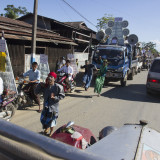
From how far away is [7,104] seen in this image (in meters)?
5.12

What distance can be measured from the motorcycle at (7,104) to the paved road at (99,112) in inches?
10.7

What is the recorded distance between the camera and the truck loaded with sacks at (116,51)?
11163 millimetres

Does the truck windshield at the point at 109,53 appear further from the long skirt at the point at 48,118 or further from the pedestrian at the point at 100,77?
the long skirt at the point at 48,118

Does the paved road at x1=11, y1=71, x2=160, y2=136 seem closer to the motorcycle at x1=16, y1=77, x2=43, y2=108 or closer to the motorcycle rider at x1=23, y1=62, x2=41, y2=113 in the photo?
the motorcycle at x1=16, y1=77, x2=43, y2=108

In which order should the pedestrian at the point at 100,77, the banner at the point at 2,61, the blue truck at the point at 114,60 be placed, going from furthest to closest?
the blue truck at the point at 114,60, the pedestrian at the point at 100,77, the banner at the point at 2,61

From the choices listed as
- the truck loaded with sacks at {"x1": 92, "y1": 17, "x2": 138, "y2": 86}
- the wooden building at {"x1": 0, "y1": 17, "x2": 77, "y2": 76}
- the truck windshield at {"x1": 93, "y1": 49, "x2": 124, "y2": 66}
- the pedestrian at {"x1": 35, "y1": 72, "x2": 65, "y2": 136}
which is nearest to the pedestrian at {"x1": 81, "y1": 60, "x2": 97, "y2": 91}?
the truck loaded with sacks at {"x1": 92, "y1": 17, "x2": 138, "y2": 86}

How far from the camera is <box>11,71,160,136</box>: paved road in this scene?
532 centimetres

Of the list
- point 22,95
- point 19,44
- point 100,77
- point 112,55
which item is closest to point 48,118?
point 22,95

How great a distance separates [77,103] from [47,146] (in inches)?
263

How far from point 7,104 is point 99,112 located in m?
3.02

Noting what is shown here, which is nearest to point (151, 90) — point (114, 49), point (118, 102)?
point (118, 102)

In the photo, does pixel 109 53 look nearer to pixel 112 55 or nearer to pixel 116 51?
pixel 112 55

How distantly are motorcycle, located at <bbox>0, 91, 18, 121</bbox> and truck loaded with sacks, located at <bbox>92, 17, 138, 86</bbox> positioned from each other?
6.90m

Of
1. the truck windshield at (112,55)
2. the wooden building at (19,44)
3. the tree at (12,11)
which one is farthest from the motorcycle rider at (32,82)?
the tree at (12,11)
